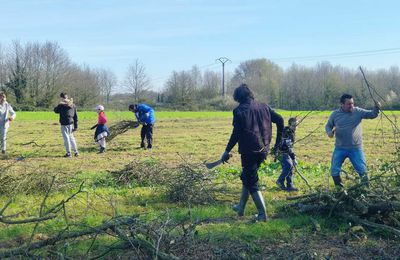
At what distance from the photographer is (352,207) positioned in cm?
574

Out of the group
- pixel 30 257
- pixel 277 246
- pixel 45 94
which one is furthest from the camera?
pixel 45 94

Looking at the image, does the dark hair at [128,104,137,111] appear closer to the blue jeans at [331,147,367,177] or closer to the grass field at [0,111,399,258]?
the grass field at [0,111,399,258]

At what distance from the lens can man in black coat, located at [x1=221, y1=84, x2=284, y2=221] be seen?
19.8ft

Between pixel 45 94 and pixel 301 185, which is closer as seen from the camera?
pixel 301 185

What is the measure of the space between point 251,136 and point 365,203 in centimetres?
171

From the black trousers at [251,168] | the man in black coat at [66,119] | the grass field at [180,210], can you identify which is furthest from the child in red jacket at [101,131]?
the black trousers at [251,168]

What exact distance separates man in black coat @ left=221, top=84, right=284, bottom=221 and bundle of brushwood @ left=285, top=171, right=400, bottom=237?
76 cm

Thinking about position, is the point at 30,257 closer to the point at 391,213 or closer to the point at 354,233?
the point at 354,233

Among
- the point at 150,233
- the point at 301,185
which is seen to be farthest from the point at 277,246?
the point at 301,185

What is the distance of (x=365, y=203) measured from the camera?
5.56m

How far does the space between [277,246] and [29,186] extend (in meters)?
4.59

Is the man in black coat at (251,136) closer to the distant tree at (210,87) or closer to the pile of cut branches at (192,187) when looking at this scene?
the pile of cut branches at (192,187)

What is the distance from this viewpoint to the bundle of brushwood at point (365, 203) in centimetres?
546

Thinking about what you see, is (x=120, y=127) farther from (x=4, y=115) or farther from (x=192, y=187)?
(x=192, y=187)
